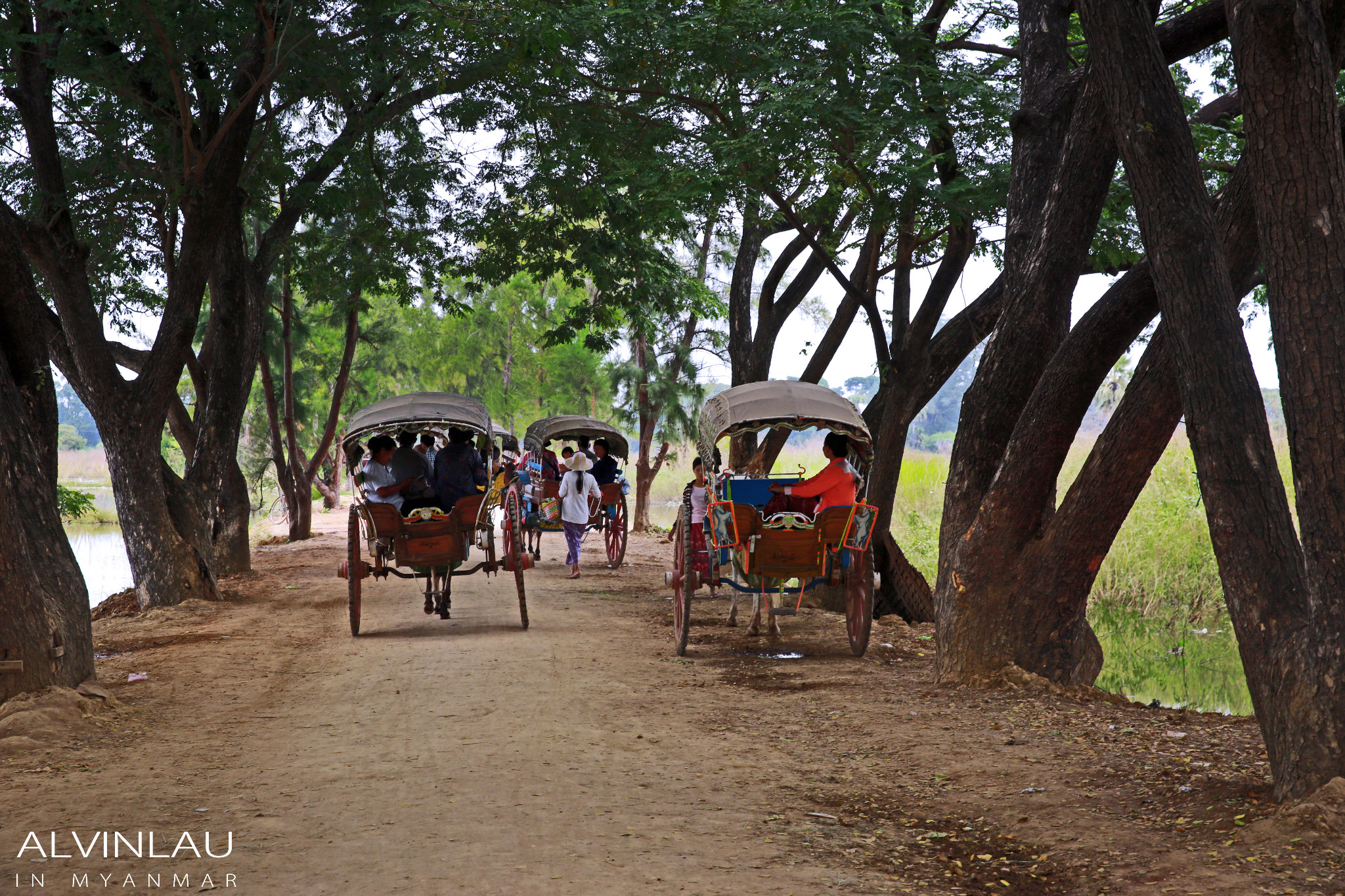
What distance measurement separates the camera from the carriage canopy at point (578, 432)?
18.5 meters

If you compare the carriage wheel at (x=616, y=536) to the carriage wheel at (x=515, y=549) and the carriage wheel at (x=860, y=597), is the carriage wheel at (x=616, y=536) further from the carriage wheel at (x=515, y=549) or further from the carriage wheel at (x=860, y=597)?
the carriage wheel at (x=860, y=597)

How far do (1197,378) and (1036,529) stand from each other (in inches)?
94.8

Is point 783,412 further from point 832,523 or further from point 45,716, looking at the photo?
point 45,716

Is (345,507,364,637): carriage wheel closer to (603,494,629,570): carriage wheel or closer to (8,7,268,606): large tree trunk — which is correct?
(8,7,268,606): large tree trunk

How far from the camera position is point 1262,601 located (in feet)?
14.1

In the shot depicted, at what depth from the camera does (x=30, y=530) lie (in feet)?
21.6

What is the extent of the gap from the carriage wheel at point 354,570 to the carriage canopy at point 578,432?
29.2 ft

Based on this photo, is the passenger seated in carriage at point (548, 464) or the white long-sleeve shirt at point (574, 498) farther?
the passenger seated in carriage at point (548, 464)

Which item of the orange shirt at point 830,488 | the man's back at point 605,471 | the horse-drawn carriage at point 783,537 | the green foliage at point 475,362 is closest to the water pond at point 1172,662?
the horse-drawn carriage at point 783,537

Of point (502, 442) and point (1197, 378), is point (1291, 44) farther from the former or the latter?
point (502, 442)

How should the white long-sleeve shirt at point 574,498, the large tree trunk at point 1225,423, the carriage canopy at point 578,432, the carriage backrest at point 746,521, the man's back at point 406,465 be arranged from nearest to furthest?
1. the large tree trunk at point 1225,423
2. the carriage backrest at point 746,521
3. the man's back at point 406,465
4. the white long-sleeve shirt at point 574,498
5. the carriage canopy at point 578,432

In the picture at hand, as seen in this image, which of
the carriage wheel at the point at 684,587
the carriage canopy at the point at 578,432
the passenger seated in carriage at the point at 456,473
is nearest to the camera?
the carriage wheel at the point at 684,587

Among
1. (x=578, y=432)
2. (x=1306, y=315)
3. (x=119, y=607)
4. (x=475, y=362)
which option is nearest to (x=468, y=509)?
(x=119, y=607)

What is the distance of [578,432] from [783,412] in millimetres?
10150
